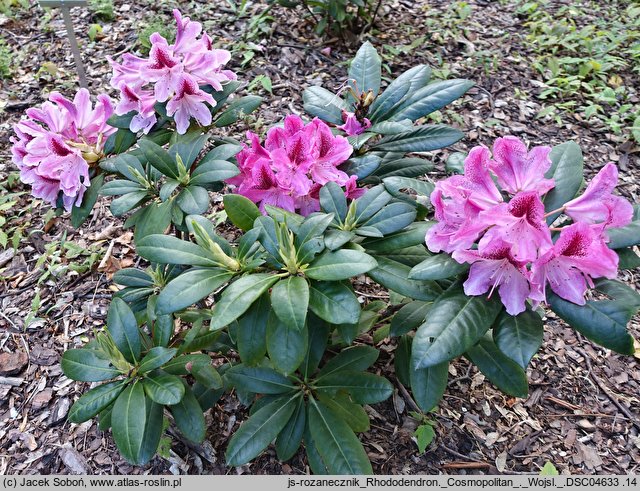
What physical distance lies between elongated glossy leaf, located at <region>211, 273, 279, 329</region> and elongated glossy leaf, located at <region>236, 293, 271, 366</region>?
0.14 meters

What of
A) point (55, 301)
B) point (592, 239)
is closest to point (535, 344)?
point (592, 239)

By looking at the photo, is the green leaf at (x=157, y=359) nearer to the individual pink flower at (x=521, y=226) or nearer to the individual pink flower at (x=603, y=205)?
the individual pink flower at (x=521, y=226)

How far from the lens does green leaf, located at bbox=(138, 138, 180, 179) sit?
1.67 metres

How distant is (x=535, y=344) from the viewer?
1336 millimetres

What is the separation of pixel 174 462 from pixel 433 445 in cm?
90

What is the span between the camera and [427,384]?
157cm

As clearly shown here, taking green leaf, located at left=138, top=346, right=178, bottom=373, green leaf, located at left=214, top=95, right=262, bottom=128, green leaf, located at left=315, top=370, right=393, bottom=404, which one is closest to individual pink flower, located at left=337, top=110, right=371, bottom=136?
green leaf, located at left=214, top=95, right=262, bottom=128

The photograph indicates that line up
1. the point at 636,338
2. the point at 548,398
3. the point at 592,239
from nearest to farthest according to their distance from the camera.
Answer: the point at 592,239, the point at 548,398, the point at 636,338

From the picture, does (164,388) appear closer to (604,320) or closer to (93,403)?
(93,403)

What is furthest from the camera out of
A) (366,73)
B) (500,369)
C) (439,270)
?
(366,73)

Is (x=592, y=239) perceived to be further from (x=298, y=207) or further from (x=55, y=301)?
(x=55, y=301)

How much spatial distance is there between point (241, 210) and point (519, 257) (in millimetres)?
730

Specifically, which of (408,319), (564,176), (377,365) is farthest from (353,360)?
(564,176)

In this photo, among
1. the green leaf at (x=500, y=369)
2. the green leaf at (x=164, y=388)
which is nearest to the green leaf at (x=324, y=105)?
the green leaf at (x=500, y=369)
